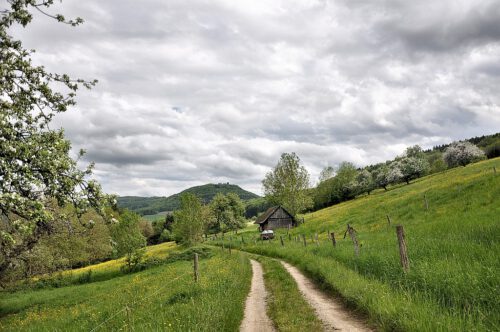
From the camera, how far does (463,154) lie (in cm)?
8488

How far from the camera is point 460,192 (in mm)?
34094

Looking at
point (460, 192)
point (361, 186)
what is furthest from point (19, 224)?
point (361, 186)

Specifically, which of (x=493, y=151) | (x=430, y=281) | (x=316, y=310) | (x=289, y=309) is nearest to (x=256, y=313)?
(x=289, y=309)

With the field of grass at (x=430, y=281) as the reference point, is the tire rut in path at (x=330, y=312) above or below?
below

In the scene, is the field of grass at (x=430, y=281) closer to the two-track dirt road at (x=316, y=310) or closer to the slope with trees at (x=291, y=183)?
the two-track dirt road at (x=316, y=310)

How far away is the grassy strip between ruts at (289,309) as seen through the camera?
995 cm

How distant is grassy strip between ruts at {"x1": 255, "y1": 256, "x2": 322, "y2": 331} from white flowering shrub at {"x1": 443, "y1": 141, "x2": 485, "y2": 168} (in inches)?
3358

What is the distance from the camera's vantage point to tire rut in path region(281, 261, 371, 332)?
31.0ft

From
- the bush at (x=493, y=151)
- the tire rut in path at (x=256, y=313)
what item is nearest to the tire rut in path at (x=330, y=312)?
the tire rut in path at (x=256, y=313)

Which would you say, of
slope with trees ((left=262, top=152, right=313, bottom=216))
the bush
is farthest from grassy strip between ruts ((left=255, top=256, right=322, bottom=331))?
the bush

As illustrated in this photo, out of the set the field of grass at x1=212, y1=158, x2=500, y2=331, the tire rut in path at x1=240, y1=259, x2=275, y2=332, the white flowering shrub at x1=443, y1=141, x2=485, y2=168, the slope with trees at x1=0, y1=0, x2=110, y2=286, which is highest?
the white flowering shrub at x1=443, y1=141, x2=485, y2=168

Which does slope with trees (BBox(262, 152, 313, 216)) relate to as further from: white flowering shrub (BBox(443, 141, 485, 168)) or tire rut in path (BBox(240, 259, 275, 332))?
A: tire rut in path (BBox(240, 259, 275, 332))

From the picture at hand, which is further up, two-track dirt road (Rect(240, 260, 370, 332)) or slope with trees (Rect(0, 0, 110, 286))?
slope with trees (Rect(0, 0, 110, 286))

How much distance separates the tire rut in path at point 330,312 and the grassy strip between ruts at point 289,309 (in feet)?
0.83
